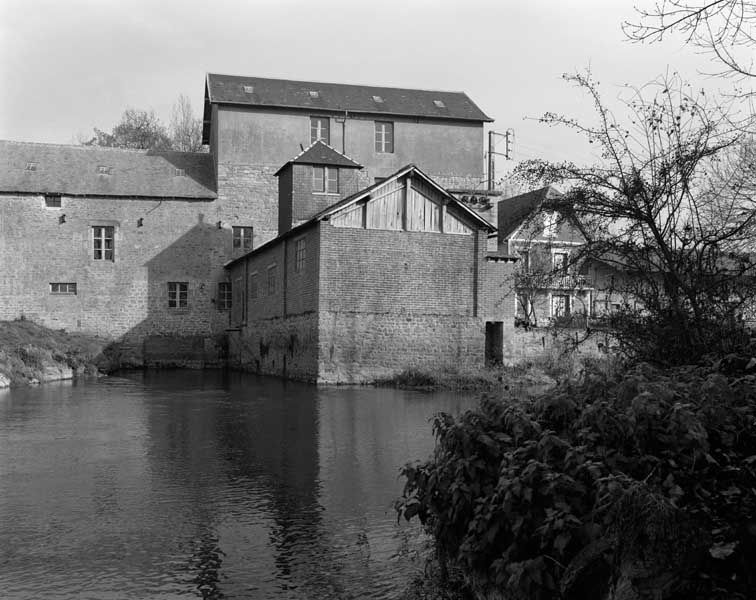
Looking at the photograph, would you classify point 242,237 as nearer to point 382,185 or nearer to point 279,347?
point 279,347

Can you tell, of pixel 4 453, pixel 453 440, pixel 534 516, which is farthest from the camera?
pixel 4 453

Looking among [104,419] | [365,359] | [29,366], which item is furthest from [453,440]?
[29,366]

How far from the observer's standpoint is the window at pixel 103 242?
3606 cm

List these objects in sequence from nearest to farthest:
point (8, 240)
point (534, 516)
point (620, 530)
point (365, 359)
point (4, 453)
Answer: point (620, 530) < point (534, 516) < point (4, 453) < point (365, 359) < point (8, 240)

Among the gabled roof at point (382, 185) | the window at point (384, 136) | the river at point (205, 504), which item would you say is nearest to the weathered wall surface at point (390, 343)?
the gabled roof at point (382, 185)

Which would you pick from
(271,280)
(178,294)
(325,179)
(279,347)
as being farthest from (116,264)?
(279,347)

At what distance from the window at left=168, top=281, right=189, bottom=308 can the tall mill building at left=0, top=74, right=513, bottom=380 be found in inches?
1.8

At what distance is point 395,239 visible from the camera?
2458cm

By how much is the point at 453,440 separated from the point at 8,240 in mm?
34288

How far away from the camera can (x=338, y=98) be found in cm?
3934

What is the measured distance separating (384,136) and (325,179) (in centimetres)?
933

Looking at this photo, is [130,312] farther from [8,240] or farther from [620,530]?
[620,530]

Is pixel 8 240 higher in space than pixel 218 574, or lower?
higher

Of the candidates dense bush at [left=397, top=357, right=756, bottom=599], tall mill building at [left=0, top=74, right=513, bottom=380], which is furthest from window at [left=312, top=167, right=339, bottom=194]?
dense bush at [left=397, top=357, right=756, bottom=599]
